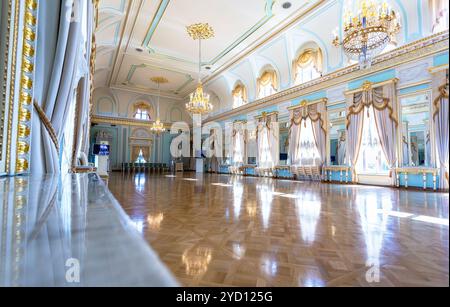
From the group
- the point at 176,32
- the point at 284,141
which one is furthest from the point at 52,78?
the point at 284,141

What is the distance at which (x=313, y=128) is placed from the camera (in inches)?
352

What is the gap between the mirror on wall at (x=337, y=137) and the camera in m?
7.80

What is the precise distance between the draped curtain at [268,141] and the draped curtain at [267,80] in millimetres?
1406

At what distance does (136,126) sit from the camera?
1717 cm

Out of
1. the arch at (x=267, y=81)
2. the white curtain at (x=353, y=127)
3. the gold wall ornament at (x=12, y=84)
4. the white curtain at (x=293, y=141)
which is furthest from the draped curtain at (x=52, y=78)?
the arch at (x=267, y=81)

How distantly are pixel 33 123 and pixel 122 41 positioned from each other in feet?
28.7

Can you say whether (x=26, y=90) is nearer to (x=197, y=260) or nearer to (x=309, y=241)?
(x=197, y=260)

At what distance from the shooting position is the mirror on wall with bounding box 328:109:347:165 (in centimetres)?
780

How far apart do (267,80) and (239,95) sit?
2361mm

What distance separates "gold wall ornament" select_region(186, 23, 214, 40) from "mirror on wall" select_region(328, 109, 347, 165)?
5.20 m

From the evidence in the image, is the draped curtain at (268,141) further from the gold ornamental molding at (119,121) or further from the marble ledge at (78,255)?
the marble ledge at (78,255)

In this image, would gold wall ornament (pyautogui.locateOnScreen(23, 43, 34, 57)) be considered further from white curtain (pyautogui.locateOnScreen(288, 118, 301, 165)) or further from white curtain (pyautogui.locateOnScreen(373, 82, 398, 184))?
white curtain (pyautogui.locateOnScreen(288, 118, 301, 165))

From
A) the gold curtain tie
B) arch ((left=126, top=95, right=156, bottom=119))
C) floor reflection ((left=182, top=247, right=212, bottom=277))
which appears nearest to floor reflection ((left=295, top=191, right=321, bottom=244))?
floor reflection ((left=182, top=247, right=212, bottom=277))
